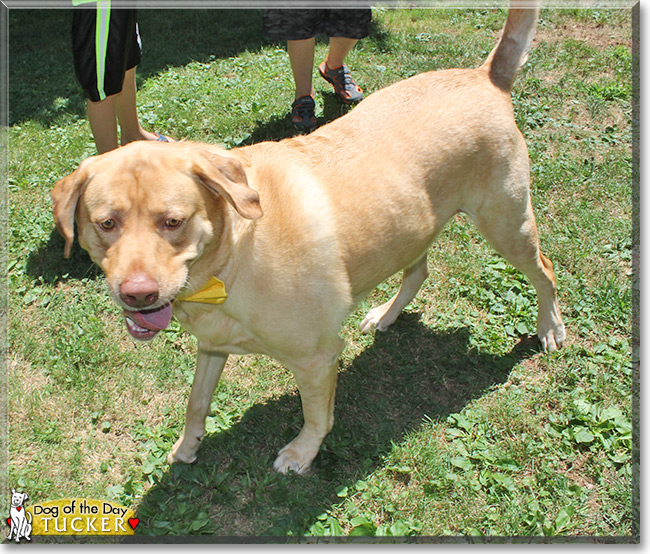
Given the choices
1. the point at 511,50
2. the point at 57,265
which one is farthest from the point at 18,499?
the point at 511,50

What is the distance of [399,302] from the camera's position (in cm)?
411

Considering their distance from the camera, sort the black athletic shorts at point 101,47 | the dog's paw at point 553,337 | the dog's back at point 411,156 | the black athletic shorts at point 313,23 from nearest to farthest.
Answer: the dog's back at point 411,156
the dog's paw at point 553,337
the black athletic shorts at point 101,47
the black athletic shorts at point 313,23

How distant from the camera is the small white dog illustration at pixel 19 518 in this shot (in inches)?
120

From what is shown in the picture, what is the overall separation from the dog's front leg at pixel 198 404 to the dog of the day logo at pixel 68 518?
0.40 metres

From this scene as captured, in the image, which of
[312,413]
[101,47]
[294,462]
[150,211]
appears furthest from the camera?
[101,47]

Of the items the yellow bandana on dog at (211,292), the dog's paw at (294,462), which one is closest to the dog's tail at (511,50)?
the yellow bandana on dog at (211,292)

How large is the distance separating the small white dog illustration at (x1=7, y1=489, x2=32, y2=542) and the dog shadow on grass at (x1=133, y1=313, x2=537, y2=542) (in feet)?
1.92

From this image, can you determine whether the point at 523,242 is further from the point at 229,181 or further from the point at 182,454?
the point at 182,454

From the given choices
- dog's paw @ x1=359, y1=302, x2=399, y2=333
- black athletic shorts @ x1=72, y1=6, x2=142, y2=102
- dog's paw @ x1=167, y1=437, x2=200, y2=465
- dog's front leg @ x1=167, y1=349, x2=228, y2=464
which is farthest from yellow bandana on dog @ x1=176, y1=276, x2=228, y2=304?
black athletic shorts @ x1=72, y1=6, x2=142, y2=102

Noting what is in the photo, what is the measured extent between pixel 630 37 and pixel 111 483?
23.1 ft

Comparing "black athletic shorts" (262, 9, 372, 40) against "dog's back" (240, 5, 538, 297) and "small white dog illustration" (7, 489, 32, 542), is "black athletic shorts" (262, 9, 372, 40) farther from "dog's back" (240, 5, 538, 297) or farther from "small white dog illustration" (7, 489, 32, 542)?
"small white dog illustration" (7, 489, 32, 542)

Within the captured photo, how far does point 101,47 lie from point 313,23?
2154 millimetres

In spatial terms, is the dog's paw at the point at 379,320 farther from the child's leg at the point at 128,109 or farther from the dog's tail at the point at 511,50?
the child's leg at the point at 128,109

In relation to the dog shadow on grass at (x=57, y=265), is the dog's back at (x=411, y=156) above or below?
above
